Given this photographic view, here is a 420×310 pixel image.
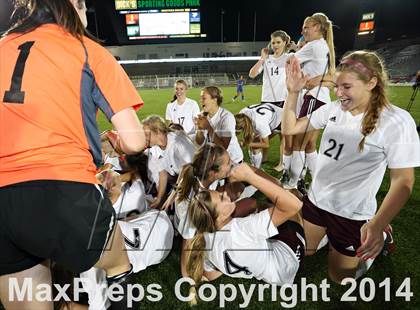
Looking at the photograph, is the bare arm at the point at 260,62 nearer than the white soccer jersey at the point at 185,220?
No

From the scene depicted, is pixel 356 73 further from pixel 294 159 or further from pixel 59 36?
pixel 294 159

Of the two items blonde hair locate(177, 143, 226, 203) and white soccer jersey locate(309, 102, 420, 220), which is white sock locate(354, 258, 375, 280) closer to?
white soccer jersey locate(309, 102, 420, 220)

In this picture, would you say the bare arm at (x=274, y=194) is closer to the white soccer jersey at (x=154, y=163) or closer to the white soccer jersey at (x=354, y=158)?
the white soccer jersey at (x=354, y=158)

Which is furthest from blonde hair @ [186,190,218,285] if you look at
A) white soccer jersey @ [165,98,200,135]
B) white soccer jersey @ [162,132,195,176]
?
white soccer jersey @ [165,98,200,135]

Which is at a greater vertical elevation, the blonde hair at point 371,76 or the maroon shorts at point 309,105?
the blonde hair at point 371,76

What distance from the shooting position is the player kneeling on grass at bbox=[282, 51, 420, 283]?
6.40ft

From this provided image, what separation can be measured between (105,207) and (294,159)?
3502 mm

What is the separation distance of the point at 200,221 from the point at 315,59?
→ 271 centimetres

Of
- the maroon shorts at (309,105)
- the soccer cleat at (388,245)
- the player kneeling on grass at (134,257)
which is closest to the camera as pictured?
the player kneeling on grass at (134,257)

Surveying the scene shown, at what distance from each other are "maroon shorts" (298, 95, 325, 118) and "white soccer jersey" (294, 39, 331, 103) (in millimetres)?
55

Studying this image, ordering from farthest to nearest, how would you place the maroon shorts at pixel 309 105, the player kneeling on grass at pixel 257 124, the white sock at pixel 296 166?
1. the player kneeling on grass at pixel 257 124
2. the white sock at pixel 296 166
3. the maroon shorts at pixel 309 105

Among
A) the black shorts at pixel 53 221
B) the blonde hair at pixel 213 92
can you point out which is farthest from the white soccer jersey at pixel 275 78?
the black shorts at pixel 53 221

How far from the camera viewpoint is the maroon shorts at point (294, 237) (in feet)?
7.93

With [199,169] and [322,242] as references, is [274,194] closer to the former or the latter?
[199,169]
